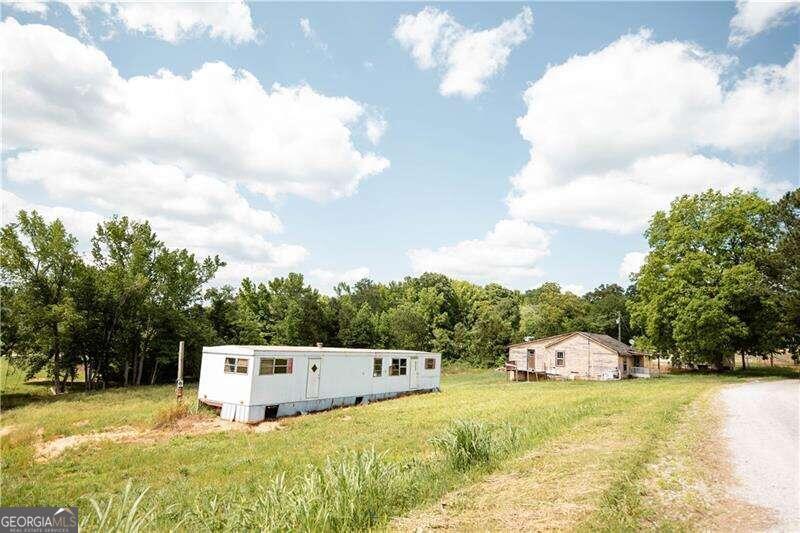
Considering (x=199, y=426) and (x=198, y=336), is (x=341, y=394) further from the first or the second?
(x=198, y=336)

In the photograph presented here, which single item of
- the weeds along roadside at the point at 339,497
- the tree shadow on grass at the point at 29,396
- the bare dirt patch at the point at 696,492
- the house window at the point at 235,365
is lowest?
the tree shadow on grass at the point at 29,396

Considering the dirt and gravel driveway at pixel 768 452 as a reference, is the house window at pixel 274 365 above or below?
above

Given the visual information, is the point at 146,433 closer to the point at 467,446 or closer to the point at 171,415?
the point at 171,415

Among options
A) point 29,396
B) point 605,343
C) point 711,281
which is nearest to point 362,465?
point 29,396

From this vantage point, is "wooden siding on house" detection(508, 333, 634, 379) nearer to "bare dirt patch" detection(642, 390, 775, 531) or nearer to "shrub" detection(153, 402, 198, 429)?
"bare dirt patch" detection(642, 390, 775, 531)

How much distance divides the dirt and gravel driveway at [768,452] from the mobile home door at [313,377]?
1586 cm

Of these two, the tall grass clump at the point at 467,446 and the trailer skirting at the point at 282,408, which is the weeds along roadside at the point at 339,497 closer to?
the tall grass clump at the point at 467,446

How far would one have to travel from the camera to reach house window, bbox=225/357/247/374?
1862cm

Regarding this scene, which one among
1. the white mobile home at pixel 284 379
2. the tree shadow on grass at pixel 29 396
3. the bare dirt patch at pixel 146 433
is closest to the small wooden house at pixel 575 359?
the white mobile home at pixel 284 379

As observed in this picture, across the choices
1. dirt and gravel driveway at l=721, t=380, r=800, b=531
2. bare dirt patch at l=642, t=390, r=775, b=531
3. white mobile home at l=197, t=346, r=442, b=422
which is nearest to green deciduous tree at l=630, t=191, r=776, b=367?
dirt and gravel driveway at l=721, t=380, r=800, b=531

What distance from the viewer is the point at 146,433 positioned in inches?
643

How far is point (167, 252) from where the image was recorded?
3597 centimetres

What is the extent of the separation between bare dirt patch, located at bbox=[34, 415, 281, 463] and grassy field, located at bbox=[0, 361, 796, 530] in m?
0.13

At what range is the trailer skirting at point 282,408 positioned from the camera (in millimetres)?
18203
